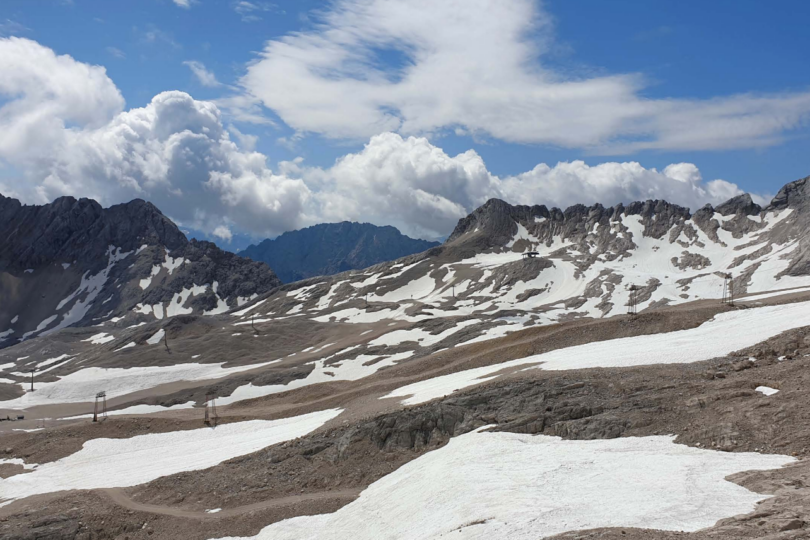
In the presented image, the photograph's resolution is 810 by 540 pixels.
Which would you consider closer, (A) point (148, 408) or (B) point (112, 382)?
(A) point (148, 408)

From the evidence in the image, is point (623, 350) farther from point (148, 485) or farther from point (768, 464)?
point (148, 485)

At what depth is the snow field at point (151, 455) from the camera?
140ft

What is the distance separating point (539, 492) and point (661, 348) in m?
26.4

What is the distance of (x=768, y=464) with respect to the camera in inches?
891

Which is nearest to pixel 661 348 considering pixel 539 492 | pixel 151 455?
pixel 539 492

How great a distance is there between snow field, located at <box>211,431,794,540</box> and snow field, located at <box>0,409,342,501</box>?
49.0 feet

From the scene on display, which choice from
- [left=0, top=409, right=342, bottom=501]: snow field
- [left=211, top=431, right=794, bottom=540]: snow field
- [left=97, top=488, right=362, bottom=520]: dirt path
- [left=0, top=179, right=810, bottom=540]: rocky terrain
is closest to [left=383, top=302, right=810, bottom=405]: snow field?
[left=0, top=179, right=810, bottom=540]: rocky terrain

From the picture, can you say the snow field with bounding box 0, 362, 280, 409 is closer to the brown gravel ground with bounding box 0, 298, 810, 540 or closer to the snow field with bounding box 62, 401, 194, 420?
the snow field with bounding box 62, 401, 194, 420

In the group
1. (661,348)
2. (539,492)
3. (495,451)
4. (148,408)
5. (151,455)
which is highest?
(661,348)

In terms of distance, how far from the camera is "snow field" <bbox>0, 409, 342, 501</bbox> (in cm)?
4262

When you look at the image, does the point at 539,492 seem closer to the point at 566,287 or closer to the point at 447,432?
the point at 447,432

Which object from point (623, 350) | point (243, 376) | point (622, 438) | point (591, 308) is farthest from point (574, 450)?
point (591, 308)

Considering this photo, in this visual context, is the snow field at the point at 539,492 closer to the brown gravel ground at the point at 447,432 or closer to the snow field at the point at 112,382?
the brown gravel ground at the point at 447,432

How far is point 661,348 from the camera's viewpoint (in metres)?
44.5
